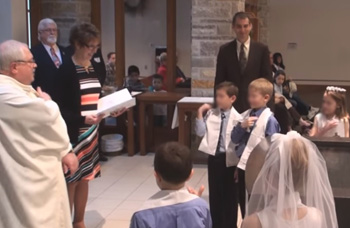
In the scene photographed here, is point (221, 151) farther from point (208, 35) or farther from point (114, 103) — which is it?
point (208, 35)

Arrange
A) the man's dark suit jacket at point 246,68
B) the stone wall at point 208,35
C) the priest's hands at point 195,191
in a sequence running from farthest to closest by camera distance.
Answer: the stone wall at point 208,35, the man's dark suit jacket at point 246,68, the priest's hands at point 195,191

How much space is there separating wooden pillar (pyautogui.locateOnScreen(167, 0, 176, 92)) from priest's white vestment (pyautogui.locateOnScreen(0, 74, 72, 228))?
3711 millimetres

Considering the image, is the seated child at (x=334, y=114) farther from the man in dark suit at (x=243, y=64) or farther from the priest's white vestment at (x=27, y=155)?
the priest's white vestment at (x=27, y=155)

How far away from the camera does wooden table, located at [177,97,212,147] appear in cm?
550

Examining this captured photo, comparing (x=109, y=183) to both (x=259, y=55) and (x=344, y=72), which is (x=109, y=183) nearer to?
(x=259, y=55)

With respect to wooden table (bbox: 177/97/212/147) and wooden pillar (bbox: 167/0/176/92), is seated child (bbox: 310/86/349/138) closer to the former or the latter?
wooden table (bbox: 177/97/212/147)

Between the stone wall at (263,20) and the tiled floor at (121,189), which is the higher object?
the stone wall at (263,20)

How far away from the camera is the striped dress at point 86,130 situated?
345 centimetres

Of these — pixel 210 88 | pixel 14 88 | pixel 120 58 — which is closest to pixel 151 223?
pixel 14 88

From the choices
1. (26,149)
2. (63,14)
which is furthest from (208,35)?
(26,149)

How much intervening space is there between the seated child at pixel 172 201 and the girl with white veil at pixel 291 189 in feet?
0.67

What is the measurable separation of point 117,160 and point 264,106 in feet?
9.90

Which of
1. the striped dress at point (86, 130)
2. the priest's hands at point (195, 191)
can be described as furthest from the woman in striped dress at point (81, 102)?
the priest's hands at point (195, 191)

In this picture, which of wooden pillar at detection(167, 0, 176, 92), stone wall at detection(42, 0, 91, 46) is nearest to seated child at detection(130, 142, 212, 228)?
wooden pillar at detection(167, 0, 176, 92)
